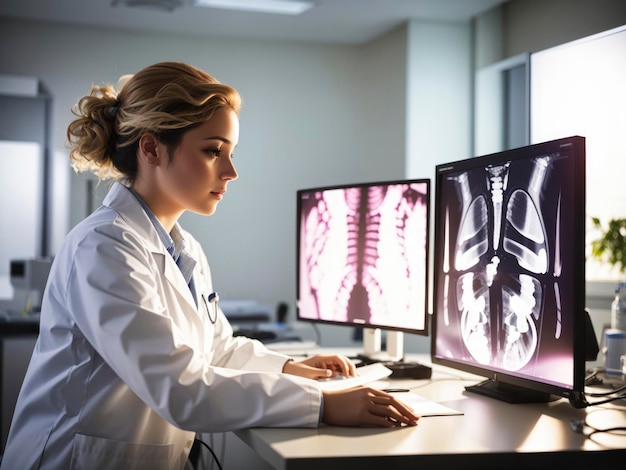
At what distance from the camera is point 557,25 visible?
4.07 metres

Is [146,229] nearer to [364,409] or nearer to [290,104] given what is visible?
[364,409]

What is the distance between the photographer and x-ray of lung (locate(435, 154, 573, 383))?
1.40 metres

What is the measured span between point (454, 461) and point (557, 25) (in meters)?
3.52

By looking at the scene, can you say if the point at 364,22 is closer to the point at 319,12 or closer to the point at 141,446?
the point at 319,12

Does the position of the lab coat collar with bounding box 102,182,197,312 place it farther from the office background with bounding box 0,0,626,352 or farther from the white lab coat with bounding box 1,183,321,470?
the office background with bounding box 0,0,626,352

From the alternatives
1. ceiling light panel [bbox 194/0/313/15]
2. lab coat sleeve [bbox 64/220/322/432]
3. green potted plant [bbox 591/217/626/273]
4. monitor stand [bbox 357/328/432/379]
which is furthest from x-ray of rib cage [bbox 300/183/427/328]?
ceiling light panel [bbox 194/0/313/15]

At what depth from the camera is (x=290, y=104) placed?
5.32m

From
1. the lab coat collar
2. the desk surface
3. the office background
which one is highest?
the office background

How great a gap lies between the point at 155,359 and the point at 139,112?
563 mm

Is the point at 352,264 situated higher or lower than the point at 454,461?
higher

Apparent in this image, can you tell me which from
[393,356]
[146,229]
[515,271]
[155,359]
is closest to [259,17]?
[393,356]

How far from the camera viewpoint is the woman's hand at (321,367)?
1679mm

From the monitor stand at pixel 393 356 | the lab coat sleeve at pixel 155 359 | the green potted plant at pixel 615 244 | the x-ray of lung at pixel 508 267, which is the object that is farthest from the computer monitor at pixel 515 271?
the green potted plant at pixel 615 244

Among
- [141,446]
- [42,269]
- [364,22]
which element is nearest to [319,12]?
[364,22]
